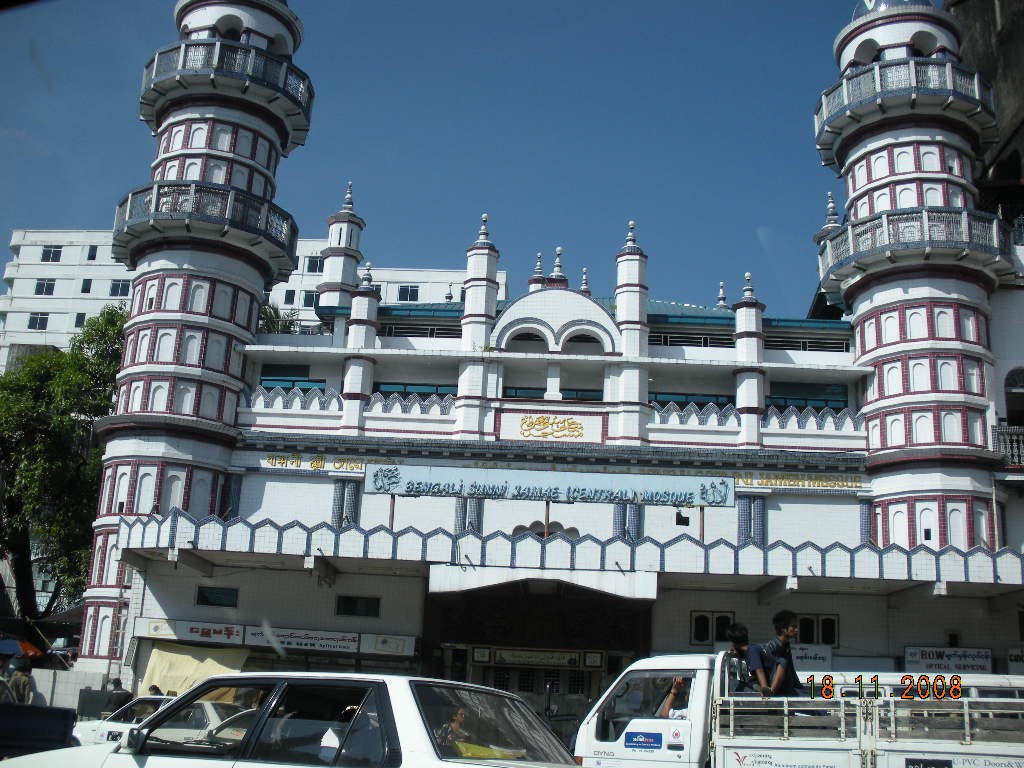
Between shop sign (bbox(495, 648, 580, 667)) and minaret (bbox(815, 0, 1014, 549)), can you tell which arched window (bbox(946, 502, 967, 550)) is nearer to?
minaret (bbox(815, 0, 1014, 549))

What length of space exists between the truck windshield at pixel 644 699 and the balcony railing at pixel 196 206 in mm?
24827

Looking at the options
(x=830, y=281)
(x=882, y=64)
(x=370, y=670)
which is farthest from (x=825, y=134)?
(x=370, y=670)

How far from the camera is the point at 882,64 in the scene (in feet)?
115

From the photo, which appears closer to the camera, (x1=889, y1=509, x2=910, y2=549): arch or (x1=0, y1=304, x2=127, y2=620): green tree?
(x1=889, y1=509, x2=910, y2=549): arch

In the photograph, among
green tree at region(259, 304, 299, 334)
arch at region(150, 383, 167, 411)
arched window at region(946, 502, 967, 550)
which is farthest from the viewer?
green tree at region(259, 304, 299, 334)

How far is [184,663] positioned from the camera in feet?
103

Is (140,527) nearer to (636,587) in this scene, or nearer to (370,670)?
(370,670)

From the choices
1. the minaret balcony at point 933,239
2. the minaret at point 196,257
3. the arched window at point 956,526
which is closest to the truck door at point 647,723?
the arched window at point 956,526

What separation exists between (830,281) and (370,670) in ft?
64.6

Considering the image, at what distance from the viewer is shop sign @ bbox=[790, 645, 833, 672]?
101ft

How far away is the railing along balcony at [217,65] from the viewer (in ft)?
118

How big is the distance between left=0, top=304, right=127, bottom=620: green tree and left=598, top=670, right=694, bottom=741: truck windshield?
30918 millimetres

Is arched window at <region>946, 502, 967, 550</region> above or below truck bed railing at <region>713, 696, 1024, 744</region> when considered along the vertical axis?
above
